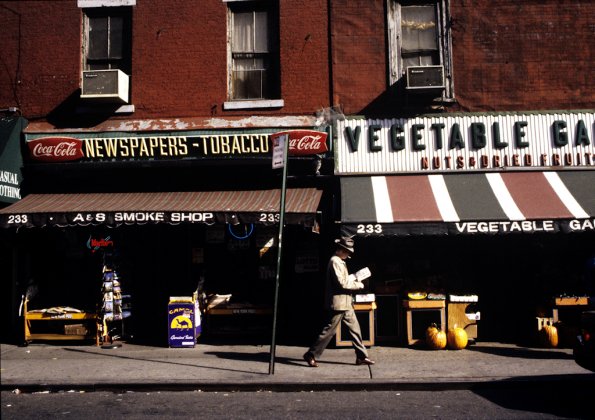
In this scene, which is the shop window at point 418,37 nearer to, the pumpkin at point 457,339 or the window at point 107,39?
the pumpkin at point 457,339

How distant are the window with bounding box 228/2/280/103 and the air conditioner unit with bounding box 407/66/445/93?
271 cm

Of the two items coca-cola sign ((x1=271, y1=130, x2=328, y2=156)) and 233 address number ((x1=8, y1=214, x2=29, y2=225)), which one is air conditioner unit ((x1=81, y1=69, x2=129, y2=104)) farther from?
coca-cola sign ((x1=271, y1=130, x2=328, y2=156))

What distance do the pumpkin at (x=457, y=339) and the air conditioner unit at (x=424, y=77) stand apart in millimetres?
4459

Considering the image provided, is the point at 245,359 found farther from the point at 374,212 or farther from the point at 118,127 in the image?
the point at 118,127

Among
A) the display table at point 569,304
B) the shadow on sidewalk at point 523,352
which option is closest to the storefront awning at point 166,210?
the shadow on sidewalk at point 523,352

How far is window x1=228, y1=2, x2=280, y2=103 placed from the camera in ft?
38.2

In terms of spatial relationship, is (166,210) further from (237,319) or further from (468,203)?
(468,203)

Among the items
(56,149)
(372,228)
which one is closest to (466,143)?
(372,228)

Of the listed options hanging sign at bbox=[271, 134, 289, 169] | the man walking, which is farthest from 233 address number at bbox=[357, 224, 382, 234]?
hanging sign at bbox=[271, 134, 289, 169]

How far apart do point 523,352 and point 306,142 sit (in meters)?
5.34

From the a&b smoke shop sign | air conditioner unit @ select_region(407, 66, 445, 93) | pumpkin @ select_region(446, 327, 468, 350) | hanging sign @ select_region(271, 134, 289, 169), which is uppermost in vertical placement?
air conditioner unit @ select_region(407, 66, 445, 93)

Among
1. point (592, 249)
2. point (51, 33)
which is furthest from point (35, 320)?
point (592, 249)

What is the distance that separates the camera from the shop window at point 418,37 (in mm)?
11180

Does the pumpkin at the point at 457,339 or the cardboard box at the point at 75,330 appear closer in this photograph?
the pumpkin at the point at 457,339
